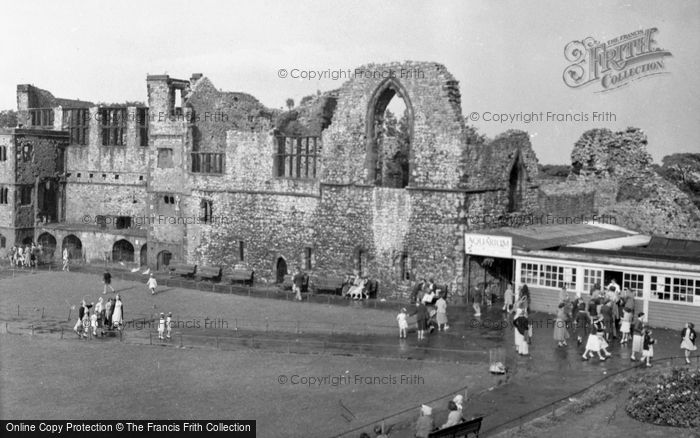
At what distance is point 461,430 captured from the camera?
18.0 m

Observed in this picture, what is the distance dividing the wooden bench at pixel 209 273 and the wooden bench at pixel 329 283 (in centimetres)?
574

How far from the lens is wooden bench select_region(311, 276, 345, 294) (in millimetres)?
37594

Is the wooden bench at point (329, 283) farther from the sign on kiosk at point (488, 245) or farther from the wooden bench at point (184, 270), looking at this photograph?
the wooden bench at point (184, 270)

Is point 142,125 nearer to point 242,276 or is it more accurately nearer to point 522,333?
point 242,276

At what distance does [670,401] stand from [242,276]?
24.3 meters

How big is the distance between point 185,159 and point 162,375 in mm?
21677

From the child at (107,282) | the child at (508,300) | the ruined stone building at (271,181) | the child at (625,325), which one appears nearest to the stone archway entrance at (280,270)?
the ruined stone building at (271,181)

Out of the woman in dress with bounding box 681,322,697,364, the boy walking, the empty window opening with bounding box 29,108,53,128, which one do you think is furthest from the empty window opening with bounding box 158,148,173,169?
the woman in dress with bounding box 681,322,697,364

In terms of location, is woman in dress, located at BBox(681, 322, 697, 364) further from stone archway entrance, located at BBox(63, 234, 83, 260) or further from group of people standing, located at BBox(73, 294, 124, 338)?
stone archway entrance, located at BBox(63, 234, 83, 260)

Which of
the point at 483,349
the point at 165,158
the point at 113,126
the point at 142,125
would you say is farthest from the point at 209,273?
the point at 483,349

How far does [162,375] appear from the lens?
24.6 metres

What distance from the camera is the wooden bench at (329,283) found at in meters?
37.6

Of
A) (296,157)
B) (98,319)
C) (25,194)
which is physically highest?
(296,157)

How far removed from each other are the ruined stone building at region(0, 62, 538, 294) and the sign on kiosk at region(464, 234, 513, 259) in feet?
1.75
